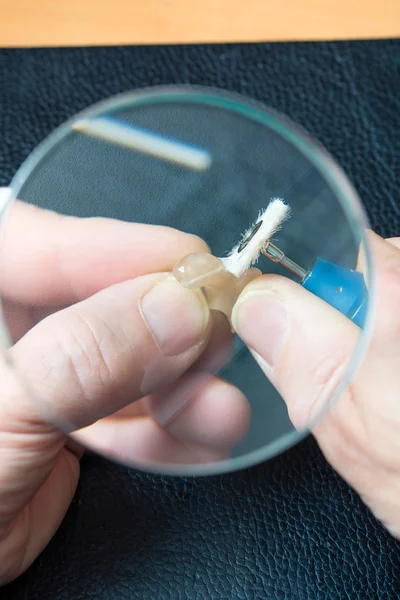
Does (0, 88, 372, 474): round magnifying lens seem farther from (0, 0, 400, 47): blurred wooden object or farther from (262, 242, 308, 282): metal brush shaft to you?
(0, 0, 400, 47): blurred wooden object

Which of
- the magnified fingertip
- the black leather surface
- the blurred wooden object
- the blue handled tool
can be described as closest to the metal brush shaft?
the blue handled tool

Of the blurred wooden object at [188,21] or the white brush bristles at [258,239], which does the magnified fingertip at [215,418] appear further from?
the blurred wooden object at [188,21]

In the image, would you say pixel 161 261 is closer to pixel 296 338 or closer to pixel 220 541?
pixel 296 338

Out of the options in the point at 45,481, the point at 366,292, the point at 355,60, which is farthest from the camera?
the point at 355,60

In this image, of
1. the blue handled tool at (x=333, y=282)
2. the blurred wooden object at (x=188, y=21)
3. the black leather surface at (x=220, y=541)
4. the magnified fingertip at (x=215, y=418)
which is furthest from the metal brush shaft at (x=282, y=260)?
the blurred wooden object at (x=188, y=21)

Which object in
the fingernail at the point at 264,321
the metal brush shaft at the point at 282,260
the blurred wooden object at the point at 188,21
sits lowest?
the fingernail at the point at 264,321

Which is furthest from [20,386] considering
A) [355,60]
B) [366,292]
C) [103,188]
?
[355,60]

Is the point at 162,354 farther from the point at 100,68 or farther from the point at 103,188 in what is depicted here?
the point at 100,68

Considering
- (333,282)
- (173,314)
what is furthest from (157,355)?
(333,282)
